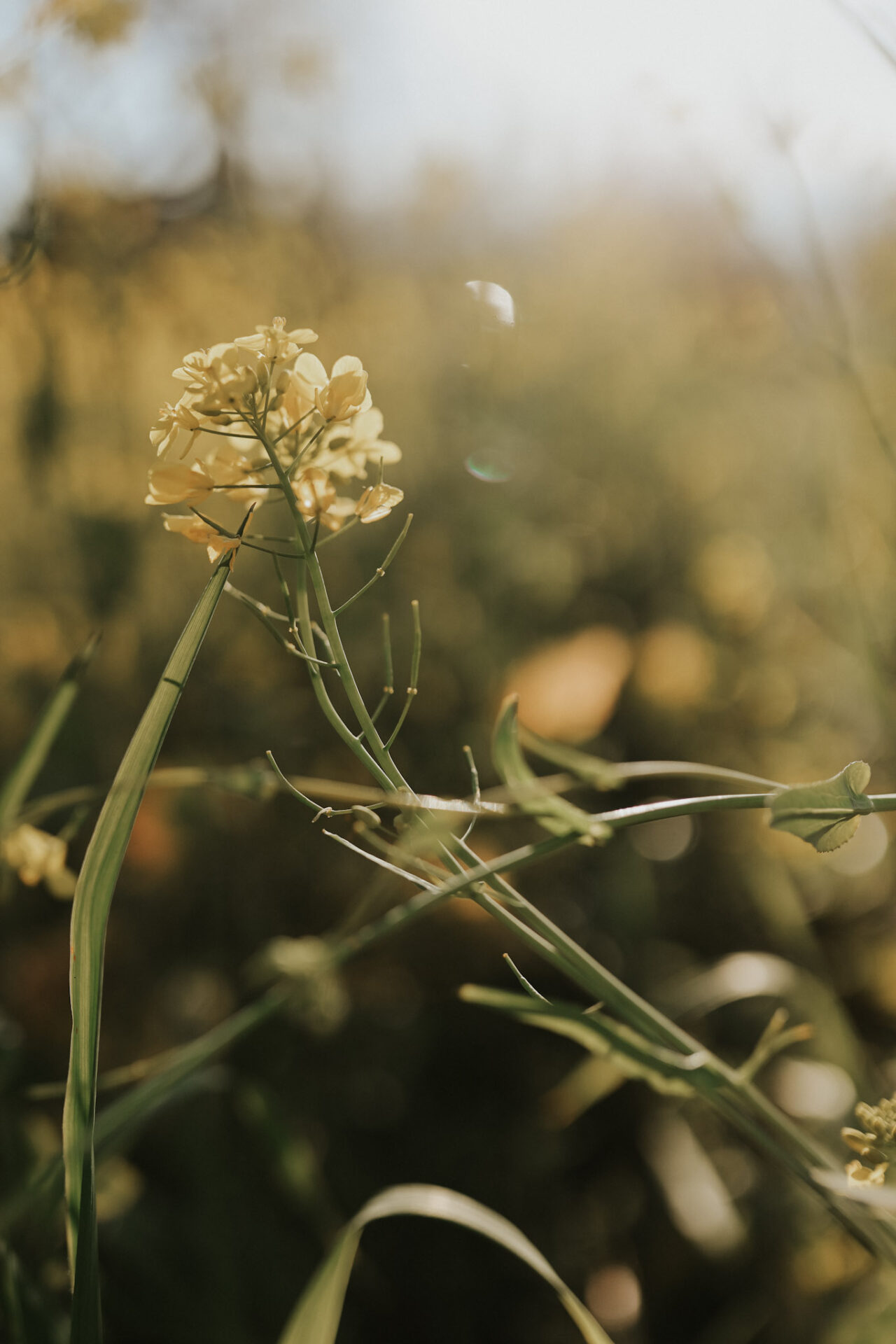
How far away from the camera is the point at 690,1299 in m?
0.72

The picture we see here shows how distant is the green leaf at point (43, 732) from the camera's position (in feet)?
1.10

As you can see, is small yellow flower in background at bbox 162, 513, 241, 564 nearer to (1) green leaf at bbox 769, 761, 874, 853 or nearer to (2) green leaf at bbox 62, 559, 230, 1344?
(2) green leaf at bbox 62, 559, 230, 1344

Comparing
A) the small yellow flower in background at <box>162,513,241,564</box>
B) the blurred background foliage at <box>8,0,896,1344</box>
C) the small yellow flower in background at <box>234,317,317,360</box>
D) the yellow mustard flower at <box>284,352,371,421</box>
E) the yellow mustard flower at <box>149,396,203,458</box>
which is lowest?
the blurred background foliage at <box>8,0,896,1344</box>

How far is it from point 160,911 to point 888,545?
818mm

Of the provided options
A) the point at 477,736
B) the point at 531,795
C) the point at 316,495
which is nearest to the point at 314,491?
the point at 316,495

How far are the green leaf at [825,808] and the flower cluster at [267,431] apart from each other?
150 millimetres

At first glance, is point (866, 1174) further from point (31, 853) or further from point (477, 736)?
point (477, 736)

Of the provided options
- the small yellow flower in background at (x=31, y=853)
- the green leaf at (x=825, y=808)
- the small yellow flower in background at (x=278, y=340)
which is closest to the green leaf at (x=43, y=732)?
the small yellow flower in background at (x=31, y=853)

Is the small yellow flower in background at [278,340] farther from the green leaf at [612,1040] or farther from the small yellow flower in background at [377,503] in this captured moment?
the green leaf at [612,1040]

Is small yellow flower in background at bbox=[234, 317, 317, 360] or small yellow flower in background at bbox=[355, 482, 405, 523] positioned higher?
small yellow flower in background at bbox=[234, 317, 317, 360]

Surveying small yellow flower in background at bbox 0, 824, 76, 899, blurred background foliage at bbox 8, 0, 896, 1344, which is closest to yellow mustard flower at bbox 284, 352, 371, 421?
small yellow flower in background at bbox 0, 824, 76, 899

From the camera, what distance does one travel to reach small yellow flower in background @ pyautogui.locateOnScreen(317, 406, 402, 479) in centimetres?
30

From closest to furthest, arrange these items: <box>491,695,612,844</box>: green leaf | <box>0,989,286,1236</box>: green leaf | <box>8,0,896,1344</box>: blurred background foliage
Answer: <box>491,695,612,844</box>: green leaf < <box>0,989,286,1236</box>: green leaf < <box>8,0,896,1344</box>: blurred background foliage

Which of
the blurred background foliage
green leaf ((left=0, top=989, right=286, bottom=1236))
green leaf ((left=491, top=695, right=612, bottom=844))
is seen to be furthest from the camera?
the blurred background foliage
